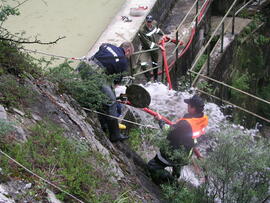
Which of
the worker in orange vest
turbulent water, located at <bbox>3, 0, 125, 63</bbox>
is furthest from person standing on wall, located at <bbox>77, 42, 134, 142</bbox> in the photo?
turbulent water, located at <bbox>3, 0, 125, 63</bbox>

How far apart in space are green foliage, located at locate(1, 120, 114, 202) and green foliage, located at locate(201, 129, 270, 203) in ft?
3.95

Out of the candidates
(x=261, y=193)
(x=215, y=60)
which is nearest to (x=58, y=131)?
(x=261, y=193)

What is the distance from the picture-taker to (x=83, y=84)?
4496 mm

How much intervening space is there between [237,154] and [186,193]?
0.67 m

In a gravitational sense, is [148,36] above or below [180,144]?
above

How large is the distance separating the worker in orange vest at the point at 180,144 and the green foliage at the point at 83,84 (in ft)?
2.96

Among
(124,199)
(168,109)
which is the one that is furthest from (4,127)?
(168,109)

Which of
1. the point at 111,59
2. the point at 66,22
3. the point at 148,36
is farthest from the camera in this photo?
the point at 66,22

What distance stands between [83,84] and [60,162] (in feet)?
4.66

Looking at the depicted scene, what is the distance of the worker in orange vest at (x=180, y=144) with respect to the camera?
460 cm

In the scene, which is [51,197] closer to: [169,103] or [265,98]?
[169,103]

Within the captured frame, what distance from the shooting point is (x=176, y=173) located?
5.07 meters

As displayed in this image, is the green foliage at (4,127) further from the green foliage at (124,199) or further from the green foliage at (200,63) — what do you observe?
the green foliage at (200,63)

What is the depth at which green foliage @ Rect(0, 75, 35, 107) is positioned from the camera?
3.63 m
